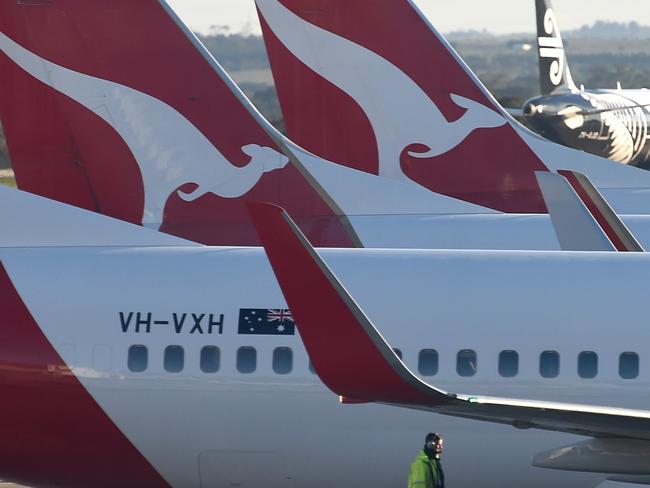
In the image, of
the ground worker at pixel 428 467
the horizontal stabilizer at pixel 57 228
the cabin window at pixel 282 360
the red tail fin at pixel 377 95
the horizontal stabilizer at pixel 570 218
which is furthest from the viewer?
the red tail fin at pixel 377 95

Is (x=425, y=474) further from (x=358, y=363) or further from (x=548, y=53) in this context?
(x=548, y=53)

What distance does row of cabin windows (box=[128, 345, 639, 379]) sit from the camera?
43.6 ft

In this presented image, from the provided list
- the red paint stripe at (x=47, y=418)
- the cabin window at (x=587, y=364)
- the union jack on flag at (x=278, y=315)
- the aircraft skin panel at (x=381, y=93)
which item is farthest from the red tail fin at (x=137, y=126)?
the cabin window at (x=587, y=364)

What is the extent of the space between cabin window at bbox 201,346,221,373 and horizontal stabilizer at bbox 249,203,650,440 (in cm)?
408

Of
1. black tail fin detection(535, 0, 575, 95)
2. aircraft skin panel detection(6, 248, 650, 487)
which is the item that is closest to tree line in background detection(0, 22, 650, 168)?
black tail fin detection(535, 0, 575, 95)

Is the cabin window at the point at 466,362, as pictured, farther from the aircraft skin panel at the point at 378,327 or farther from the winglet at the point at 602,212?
the winglet at the point at 602,212

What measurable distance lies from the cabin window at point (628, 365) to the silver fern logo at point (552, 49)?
1869 inches

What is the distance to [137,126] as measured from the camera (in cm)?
1831

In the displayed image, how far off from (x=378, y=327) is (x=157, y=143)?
5885 millimetres

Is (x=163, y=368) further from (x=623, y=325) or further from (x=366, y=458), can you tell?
(x=623, y=325)

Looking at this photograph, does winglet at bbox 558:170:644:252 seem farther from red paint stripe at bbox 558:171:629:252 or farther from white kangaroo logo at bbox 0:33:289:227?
white kangaroo logo at bbox 0:33:289:227

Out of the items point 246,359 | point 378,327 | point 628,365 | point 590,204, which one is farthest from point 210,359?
point 590,204

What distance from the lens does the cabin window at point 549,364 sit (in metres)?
13.3

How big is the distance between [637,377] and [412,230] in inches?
212
